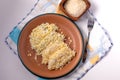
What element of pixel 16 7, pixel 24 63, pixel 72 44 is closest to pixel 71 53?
pixel 72 44

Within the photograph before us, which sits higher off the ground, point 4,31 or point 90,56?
point 4,31

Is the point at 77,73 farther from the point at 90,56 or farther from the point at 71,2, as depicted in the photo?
the point at 71,2

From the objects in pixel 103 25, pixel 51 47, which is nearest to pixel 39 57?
pixel 51 47

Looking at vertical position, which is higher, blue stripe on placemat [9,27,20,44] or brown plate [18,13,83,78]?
blue stripe on placemat [9,27,20,44]

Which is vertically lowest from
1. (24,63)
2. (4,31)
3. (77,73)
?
(77,73)

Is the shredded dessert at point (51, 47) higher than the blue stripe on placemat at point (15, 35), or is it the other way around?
the blue stripe on placemat at point (15, 35)
